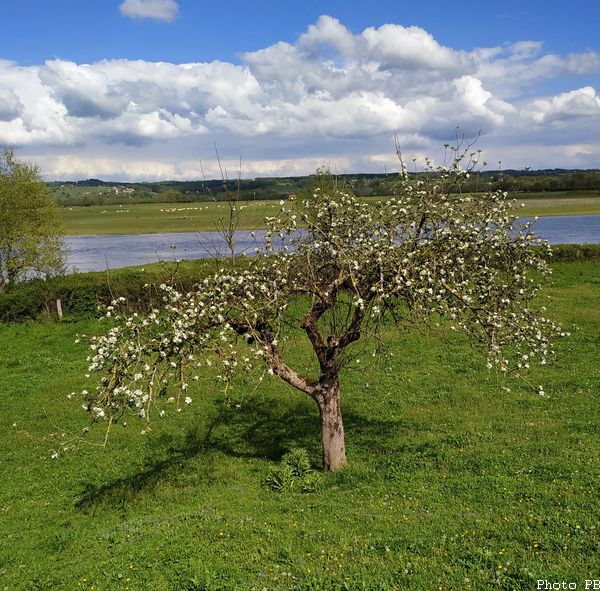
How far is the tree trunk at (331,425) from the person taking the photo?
13656 mm

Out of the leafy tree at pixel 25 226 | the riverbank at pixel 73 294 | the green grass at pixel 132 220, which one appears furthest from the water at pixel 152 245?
the riverbank at pixel 73 294

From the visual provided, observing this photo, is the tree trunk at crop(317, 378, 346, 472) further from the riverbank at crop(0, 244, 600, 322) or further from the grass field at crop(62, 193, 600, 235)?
the grass field at crop(62, 193, 600, 235)

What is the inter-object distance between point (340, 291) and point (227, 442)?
7.38 metres

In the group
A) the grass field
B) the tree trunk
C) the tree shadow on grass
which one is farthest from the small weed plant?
the grass field

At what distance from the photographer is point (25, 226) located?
4081 cm

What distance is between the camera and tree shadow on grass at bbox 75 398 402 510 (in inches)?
572

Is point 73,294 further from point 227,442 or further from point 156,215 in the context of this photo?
point 156,215

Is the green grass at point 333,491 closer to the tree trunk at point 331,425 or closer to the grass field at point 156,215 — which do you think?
the tree trunk at point 331,425

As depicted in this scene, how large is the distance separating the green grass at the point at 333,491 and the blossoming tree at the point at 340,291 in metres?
2.56

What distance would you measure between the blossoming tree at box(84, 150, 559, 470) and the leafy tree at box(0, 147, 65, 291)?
3347 centimetres

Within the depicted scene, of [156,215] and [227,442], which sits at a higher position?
[156,215]

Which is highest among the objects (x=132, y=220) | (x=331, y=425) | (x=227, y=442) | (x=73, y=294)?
(x=132, y=220)

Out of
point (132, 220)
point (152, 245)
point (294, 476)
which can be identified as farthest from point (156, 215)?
point (294, 476)

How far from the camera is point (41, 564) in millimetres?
10633
